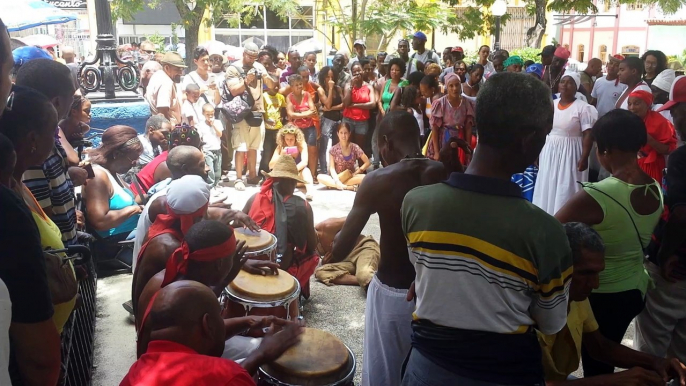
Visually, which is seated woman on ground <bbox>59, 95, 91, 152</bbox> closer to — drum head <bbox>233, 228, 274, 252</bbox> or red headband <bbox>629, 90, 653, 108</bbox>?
drum head <bbox>233, 228, 274, 252</bbox>

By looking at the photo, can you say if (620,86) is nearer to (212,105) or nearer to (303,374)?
(212,105)

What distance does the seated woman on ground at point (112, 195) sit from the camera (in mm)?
5055

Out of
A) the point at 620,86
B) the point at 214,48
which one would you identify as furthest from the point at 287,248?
the point at 214,48

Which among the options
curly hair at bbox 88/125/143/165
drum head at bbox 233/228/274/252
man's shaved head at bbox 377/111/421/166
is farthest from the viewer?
curly hair at bbox 88/125/143/165

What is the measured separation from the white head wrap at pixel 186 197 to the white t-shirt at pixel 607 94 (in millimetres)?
6337

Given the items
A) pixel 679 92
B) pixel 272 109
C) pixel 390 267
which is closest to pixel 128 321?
pixel 390 267

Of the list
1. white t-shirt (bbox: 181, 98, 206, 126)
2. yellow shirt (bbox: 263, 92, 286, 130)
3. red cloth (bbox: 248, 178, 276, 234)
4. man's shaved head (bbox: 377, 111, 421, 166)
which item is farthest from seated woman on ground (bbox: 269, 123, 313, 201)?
man's shaved head (bbox: 377, 111, 421, 166)

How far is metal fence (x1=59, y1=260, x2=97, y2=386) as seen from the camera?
3068mm

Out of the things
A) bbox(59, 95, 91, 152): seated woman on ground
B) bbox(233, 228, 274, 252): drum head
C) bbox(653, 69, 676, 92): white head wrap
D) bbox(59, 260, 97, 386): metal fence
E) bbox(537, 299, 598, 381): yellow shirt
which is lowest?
bbox(59, 260, 97, 386): metal fence

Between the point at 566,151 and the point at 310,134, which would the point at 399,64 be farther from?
the point at 566,151

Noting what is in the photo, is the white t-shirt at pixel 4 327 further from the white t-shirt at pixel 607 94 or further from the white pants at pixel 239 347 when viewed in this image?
the white t-shirt at pixel 607 94

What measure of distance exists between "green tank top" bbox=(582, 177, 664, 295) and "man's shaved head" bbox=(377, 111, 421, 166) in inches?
35.9

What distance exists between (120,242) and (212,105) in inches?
150

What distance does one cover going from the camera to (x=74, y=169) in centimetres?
455
